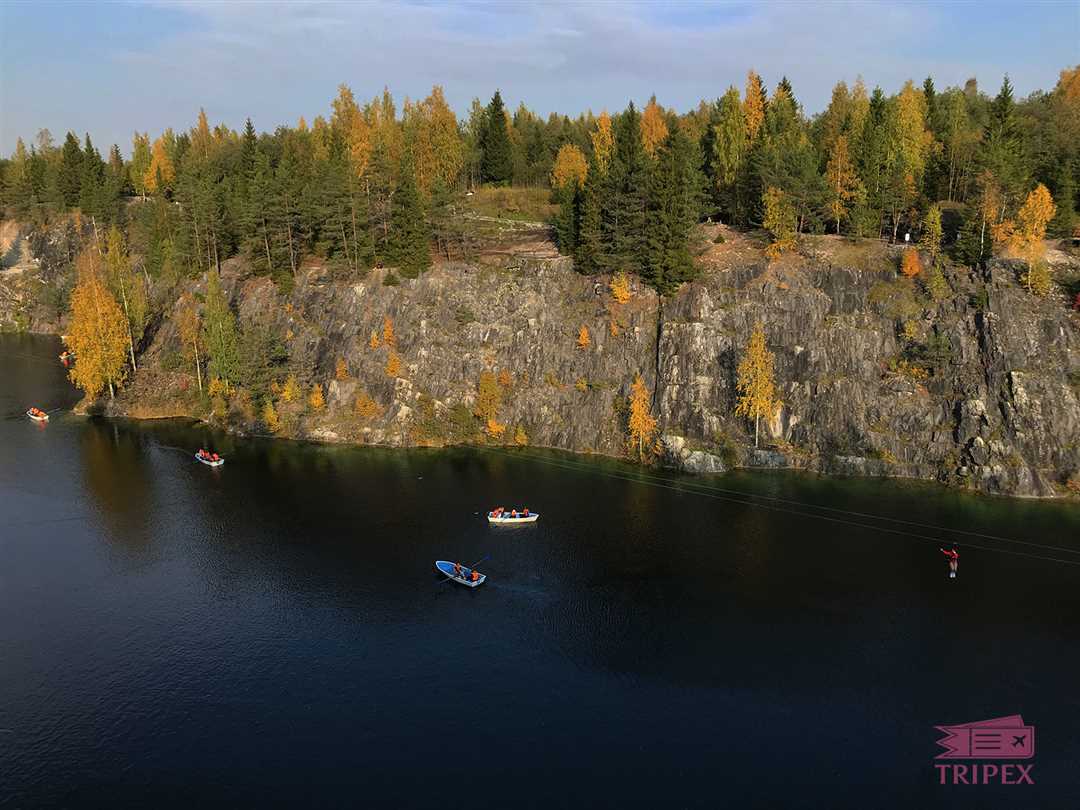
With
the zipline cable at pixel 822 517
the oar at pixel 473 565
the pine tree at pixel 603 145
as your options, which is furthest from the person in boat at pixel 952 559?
the pine tree at pixel 603 145

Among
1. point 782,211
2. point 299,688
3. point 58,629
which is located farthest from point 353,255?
point 299,688

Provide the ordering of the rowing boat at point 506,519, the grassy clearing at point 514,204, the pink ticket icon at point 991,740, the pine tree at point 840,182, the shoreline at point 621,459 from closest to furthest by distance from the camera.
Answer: the pink ticket icon at point 991,740, the rowing boat at point 506,519, the shoreline at point 621,459, the pine tree at point 840,182, the grassy clearing at point 514,204

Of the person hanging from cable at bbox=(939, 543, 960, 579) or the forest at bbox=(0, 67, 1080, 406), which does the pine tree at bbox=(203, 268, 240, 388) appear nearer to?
the forest at bbox=(0, 67, 1080, 406)

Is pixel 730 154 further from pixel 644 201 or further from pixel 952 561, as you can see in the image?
pixel 952 561

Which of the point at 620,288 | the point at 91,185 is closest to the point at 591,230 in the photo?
the point at 620,288

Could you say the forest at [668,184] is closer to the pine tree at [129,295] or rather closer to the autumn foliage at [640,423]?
the pine tree at [129,295]

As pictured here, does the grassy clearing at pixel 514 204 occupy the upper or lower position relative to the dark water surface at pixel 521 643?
upper

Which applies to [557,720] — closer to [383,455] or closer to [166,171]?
[383,455]
